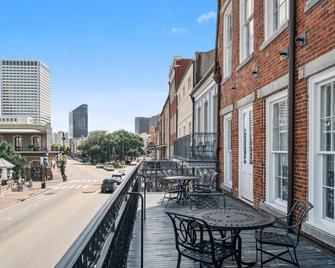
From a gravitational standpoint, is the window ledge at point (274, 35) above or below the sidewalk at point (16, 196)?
above

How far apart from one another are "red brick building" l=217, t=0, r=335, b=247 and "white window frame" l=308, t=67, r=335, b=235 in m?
0.01

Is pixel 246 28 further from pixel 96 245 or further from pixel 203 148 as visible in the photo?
pixel 96 245

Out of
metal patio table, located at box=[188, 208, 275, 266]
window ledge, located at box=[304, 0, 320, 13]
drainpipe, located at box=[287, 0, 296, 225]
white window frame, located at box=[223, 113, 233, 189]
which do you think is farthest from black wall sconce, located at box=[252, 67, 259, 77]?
metal patio table, located at box=[188, 208, 275, 266]

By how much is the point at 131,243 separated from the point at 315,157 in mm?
3015

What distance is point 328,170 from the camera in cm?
557

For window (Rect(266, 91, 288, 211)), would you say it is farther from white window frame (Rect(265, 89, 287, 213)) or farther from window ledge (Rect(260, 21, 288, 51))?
window ledge (Rect(260, 21, 288, 51))

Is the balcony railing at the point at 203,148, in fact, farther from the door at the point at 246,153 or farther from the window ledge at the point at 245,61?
the window ledge at the point at 245,61

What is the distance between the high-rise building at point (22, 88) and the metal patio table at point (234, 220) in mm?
184413

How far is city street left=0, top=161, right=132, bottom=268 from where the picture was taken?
19.5 m

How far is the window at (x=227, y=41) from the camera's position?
1225 cm

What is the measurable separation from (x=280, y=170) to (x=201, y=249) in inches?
148

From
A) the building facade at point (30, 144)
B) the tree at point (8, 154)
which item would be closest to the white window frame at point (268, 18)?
the tree at point (8, 154)

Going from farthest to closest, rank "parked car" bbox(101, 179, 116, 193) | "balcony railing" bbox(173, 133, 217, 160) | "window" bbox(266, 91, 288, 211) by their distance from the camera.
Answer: "parked car" bbox(101, 179, 116, 193)
"balcony railing" bbox(173, 133, 217, 160)
"window" bbox(266, 91, 288, 211)

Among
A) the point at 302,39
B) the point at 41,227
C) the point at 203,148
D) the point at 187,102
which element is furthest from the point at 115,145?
the point at 302,39
